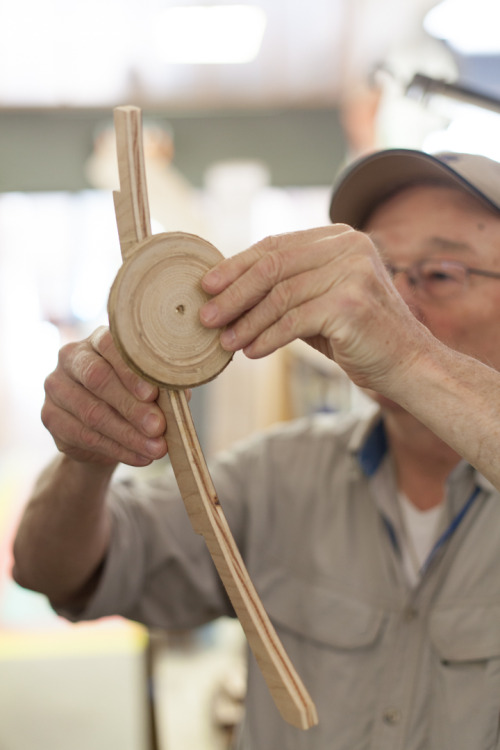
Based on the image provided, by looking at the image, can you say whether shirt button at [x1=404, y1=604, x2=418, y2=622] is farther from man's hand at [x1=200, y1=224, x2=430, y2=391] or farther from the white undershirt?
man's hand at [x1=200, y1=224, x2=430, y2=391]

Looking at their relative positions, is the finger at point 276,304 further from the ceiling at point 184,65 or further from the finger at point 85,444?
the ceiling at point 184,65

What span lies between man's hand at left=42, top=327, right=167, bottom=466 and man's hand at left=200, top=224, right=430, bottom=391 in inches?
5.2

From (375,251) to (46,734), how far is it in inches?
81.0

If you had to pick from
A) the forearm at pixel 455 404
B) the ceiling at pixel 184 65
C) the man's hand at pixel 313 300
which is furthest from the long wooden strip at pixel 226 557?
the ceiling at pixel 184 65

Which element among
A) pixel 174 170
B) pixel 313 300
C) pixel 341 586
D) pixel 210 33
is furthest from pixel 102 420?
pixel 174 170

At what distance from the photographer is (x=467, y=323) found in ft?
3.13

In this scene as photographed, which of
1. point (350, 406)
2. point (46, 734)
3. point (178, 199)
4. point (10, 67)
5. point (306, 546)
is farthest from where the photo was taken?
point (178, 199)

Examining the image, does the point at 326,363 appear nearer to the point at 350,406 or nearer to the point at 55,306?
the point at 350,406

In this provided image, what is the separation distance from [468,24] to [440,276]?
2.30 meters

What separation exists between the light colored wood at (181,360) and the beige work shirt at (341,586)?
1.27 feet

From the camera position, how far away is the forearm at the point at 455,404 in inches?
24.4

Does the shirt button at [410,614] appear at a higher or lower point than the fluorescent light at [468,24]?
lower

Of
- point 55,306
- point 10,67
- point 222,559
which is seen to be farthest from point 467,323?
point 55,306

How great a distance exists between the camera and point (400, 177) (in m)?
1.01
